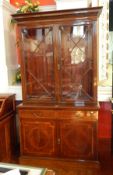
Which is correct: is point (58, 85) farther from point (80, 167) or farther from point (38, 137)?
point (80, 167)

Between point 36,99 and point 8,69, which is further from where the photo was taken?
point 8,69

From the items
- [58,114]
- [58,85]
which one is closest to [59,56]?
[58,85]

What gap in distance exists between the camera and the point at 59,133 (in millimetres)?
2641

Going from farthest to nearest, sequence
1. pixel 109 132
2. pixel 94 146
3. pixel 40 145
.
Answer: pixel 109 132 → pixel 40 145 → pixel 94 146

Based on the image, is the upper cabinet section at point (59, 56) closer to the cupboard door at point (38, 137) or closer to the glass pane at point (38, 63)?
the glass pane at point (38, 63)

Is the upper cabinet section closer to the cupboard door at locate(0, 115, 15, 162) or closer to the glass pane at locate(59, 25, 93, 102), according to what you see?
the glass pane at locate(59, 25, 93, 102)

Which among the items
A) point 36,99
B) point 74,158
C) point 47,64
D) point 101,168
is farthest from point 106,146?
point 47,64

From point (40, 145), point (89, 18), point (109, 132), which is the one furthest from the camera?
point (109, 132)

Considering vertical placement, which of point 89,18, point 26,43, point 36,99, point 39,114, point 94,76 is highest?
point 89,18

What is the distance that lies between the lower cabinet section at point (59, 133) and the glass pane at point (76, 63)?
0.25 meters

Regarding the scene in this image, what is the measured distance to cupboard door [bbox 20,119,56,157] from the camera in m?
2.67

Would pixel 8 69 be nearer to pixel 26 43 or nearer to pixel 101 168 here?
pixel 26 43

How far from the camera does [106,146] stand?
3.05 meters

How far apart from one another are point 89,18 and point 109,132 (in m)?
1.69
